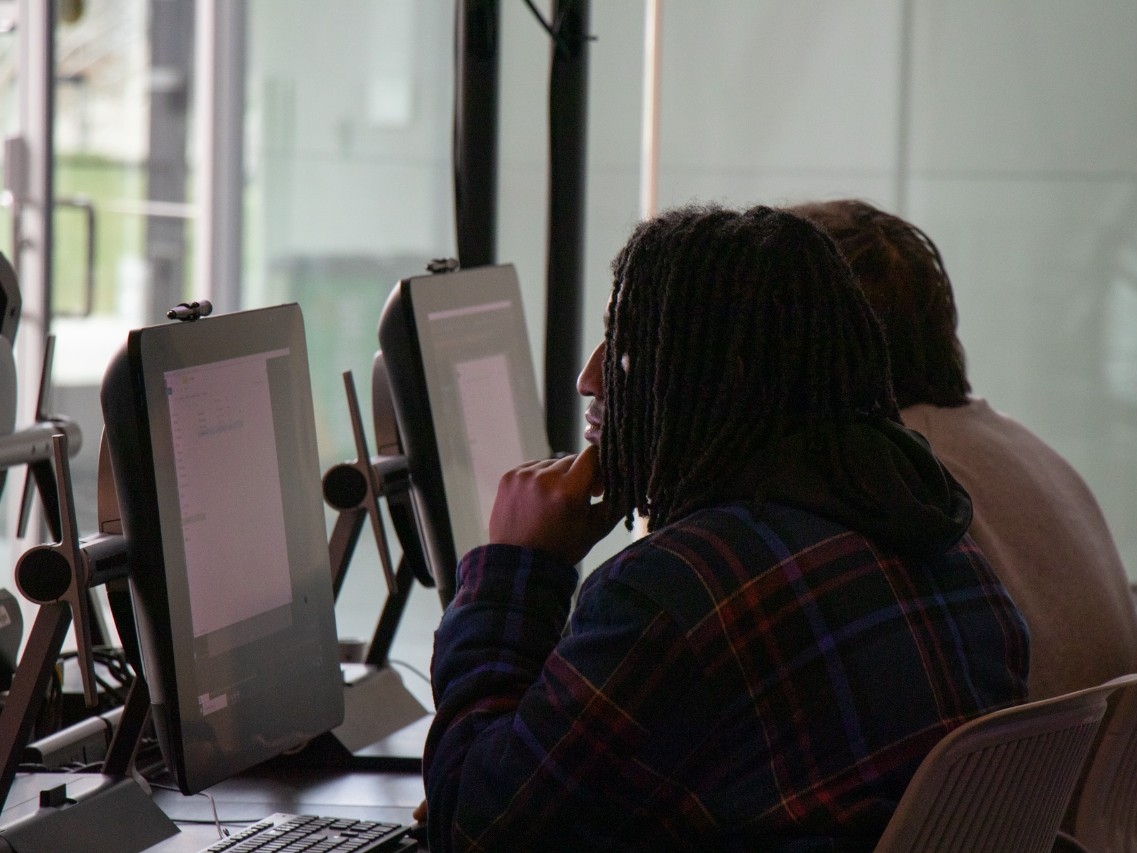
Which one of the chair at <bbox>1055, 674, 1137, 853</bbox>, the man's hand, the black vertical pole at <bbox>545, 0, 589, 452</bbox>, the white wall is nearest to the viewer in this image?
the man's hand

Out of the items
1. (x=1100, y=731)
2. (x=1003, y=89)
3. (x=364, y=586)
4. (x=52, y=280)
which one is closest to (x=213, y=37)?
(x=52, y=280)

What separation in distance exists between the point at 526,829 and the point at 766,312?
16.5 inches

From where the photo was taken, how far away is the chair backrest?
1.38 metres

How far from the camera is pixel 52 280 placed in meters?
3.34

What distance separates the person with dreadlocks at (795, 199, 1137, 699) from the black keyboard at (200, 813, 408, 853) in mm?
751

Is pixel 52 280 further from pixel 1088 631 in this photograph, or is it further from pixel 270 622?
pixel 1088 631

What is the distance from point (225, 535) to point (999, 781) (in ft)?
2.26

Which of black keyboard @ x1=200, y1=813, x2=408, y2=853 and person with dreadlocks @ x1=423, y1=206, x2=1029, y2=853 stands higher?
person with dreadlocks @ x1=423, y1=206, x2=1029, y2=853

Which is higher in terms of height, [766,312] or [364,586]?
[766,312]

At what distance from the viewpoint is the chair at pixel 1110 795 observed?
54.3 inches

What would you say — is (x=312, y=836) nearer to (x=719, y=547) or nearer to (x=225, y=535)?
(x=225, y=535)

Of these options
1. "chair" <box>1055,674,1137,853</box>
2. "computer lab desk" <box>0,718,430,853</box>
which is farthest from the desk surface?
"chair" <box>1055,674,1137,853</box>

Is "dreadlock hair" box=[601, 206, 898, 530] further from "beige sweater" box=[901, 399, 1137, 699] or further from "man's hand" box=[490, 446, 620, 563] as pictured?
"beige sweater" box=[901, 399, 1137, 699]

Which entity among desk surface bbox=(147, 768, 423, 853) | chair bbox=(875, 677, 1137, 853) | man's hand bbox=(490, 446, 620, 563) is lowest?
desk surface bbox=(147, 768, 423, 853)
